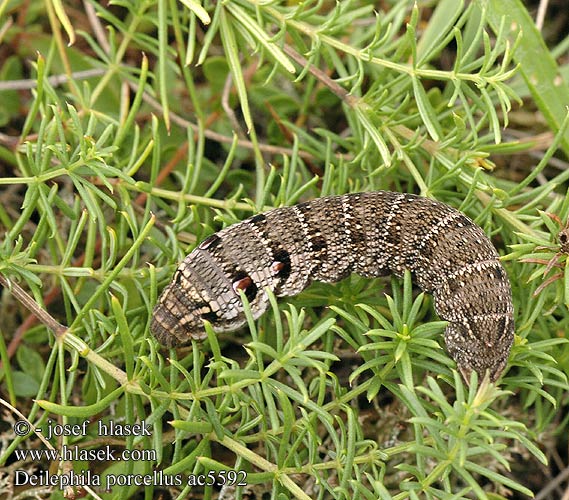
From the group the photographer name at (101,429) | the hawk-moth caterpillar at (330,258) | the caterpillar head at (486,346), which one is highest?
the hawk-moth caterpillar at (330,258)

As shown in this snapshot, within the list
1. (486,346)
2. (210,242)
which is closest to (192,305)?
(210,242)

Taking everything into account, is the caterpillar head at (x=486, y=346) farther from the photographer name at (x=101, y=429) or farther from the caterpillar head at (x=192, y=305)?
the photographer name at (x=101, y=429)

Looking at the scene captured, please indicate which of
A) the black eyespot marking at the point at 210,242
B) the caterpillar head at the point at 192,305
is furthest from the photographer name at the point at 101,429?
the black eyespot marking at the point at 210,242

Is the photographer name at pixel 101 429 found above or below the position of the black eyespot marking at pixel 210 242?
below

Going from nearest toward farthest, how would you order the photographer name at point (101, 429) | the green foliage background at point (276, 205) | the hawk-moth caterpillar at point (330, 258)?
the green foliage background at point (276, 205), the photographer name at point (101, 429), the hawk-moth caterpillar at point (330, 258)

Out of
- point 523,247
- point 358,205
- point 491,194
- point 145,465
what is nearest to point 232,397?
point 145,465

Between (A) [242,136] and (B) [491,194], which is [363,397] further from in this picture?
(A) [242,136]
